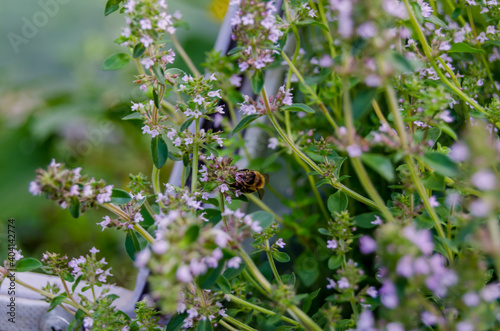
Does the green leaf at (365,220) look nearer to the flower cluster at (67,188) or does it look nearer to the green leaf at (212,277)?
the green leaf at (212,277)

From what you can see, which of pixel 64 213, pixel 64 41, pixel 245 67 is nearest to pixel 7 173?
pixel 64 213

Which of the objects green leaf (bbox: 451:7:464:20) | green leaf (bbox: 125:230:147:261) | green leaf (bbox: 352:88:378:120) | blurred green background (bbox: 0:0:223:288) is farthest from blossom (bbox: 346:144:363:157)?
blurred green background (bbox: 0:0:223:288)

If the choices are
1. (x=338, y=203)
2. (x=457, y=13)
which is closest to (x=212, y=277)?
(x=338, y=203)

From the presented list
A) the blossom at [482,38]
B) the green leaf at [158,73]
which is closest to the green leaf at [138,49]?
the green leaf at [158,73]

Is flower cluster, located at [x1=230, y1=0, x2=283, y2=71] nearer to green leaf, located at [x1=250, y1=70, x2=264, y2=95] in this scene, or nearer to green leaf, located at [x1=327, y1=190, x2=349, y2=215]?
green leaf, located at [x1=250, y1=70, x2=264, y2=95]

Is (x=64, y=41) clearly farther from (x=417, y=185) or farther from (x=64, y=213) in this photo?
(x=417, y=185)
